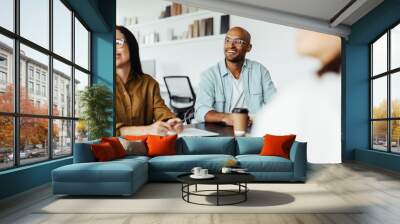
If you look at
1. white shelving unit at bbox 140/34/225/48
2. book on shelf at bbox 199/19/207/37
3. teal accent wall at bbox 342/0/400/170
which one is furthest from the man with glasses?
teal accent wall at bbox 342/0/400/170

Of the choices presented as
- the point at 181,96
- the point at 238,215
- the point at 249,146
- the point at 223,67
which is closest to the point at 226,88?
the point at 223,67

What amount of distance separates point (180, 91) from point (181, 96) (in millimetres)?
118

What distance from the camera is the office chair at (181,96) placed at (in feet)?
29.5

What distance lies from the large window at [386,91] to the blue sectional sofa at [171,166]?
3.06m

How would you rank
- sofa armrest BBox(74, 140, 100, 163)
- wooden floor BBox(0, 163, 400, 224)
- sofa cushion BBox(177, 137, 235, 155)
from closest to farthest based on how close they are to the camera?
wooden floor BBox(0, 163, 400, 224) → sofa armrest BBox(74, 140, 100, 163) → sofa cushion BBox(177, 137, 235, 155)

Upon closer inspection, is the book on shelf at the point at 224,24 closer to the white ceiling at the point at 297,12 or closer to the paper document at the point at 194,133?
the white ceiling at the point at 297,12

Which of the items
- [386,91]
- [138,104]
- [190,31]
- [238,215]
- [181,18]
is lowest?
[238,215]

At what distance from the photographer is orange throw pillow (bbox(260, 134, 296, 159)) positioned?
259 inches

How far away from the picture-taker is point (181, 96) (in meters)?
9.05

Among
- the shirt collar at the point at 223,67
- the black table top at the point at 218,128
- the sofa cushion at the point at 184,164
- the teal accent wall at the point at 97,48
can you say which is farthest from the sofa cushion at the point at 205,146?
the shirt collar at the point at 223,67

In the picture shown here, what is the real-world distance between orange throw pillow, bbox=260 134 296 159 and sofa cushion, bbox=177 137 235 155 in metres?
0.65

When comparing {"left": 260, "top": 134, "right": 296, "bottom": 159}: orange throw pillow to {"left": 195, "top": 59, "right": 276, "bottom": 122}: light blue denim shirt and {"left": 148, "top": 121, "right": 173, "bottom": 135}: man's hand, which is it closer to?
{"left": 195, "top": 59, "right": 276, "bottom": 122}: light blue denim shirt

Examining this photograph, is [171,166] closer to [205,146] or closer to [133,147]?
[133,147]

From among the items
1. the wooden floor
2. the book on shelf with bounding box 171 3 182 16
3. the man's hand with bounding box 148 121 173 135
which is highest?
the book on shelf with bounding box 171 3 182 16
